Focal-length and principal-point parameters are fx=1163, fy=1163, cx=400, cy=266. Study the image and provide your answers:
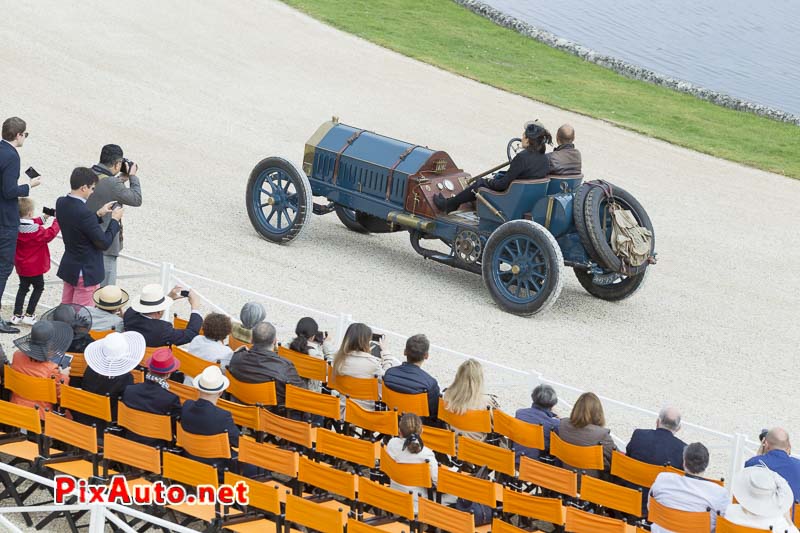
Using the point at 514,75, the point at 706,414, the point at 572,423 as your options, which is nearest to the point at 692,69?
the point at 514,75

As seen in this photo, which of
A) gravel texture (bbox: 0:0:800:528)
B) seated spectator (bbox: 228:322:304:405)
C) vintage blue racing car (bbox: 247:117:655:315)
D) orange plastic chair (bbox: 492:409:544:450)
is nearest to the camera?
orange plastic chair (bbox: 492:409:544:450)

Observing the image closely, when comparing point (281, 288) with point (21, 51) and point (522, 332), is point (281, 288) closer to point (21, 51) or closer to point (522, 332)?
point (522, 332)

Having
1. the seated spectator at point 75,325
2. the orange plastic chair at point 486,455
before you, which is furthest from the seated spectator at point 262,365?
the orange plastic chair at point 486,455

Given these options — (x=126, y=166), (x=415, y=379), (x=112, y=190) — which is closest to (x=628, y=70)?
(x=126, y=166)

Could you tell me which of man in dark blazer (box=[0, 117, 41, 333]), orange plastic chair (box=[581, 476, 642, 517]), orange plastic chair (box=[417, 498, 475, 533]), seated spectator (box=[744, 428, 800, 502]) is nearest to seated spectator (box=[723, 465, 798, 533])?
orange plastic chair (box=[581, 476, 642, 517])

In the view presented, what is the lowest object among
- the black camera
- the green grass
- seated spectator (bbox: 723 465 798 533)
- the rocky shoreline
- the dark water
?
seated spectator (bbox: 723 465 798 533)

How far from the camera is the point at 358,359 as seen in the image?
9.58 metres

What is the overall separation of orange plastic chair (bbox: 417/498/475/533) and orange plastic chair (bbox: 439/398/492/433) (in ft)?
5.24

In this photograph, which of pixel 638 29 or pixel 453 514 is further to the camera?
pixel 638 29

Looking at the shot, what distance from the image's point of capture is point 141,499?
25.8 ft

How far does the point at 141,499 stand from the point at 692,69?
3113 centimetres

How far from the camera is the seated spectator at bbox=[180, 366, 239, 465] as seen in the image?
26.1 feet

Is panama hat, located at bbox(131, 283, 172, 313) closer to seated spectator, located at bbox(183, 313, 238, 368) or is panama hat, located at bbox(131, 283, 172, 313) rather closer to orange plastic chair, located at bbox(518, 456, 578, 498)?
seated spectator, located at bbox(183, 313, 238, 368)

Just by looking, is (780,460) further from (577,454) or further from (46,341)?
(46,341)
